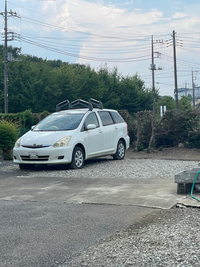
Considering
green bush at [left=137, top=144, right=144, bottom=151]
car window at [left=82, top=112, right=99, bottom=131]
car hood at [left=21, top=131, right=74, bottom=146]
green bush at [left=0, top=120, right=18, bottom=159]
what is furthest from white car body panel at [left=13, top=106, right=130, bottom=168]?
green bush at [left=137, top=144, right=144, bottom=151]

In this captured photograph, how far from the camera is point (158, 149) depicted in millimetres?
17859

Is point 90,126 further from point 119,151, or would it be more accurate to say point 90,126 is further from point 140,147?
point 140,147

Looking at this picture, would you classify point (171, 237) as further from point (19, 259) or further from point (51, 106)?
point (51, 106)

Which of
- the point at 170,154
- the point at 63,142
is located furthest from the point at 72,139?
the point at 170,154

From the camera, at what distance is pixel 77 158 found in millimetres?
10938

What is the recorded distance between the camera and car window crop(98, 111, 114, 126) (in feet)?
41.2

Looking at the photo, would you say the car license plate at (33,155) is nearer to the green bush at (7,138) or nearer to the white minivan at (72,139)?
the white minivan at (72,139)

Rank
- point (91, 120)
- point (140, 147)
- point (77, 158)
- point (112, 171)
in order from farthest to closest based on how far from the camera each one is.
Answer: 1. point (140, 147)
2. point (91, 120)
3. point (77, 158)
4. point (112, 171)

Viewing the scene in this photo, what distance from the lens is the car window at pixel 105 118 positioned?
41.2ft

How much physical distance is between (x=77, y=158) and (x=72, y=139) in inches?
24.2

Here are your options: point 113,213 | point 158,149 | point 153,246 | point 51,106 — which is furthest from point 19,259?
point 51,106

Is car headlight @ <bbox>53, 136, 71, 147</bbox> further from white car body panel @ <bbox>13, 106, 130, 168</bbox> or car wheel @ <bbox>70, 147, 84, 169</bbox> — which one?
car wheel @ <bbox>70, 147, 84, 169</bbox>

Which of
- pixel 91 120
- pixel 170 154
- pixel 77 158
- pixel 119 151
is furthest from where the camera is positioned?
pixel 170 154

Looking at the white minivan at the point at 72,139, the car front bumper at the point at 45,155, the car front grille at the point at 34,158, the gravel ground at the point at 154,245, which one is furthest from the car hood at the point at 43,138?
the gravel ground at the point at 154,245
